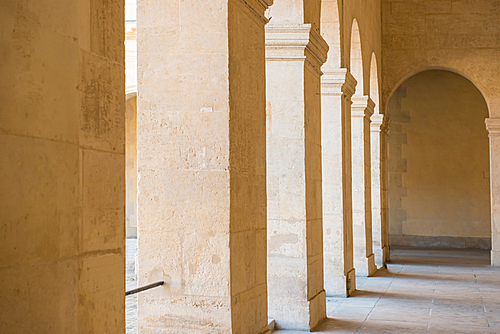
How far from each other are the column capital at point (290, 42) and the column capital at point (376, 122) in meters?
6.82

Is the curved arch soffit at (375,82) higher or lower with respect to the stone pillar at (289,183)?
higher

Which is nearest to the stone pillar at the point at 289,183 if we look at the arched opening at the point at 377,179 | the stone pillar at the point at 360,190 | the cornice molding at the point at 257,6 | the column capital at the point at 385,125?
the cornice molding at the point at 257,6

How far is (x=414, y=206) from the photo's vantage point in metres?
17.0

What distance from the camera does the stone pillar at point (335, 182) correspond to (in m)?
7.91

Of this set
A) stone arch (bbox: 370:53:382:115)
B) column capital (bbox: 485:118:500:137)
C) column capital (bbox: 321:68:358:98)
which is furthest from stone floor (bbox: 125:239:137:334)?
column capital (bbox: 485:118:500:137)

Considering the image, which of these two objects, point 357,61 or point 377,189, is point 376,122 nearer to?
point 377,189

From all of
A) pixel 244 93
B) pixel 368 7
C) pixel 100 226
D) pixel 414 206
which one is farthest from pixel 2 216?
pixel 414 206

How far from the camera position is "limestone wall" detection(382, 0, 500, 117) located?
41.0 feet

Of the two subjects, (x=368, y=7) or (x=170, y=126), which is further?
(x=368, y=7)

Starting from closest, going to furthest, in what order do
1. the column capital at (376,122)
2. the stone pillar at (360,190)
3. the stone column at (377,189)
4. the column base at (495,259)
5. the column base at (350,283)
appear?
the column base at (350,283)
the stone pillar at (360,190)
the column base at (495,259)
the stone column at (377,189)
the column capital at (376,122)

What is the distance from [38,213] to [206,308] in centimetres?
195

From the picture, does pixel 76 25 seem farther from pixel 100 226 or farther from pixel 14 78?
pixel 100 226

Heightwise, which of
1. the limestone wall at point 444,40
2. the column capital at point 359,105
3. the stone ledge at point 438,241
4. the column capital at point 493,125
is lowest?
the stone ledge at point 438,241

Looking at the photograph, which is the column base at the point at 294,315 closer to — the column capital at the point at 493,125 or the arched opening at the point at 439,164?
the column capital at the point at 493,125
